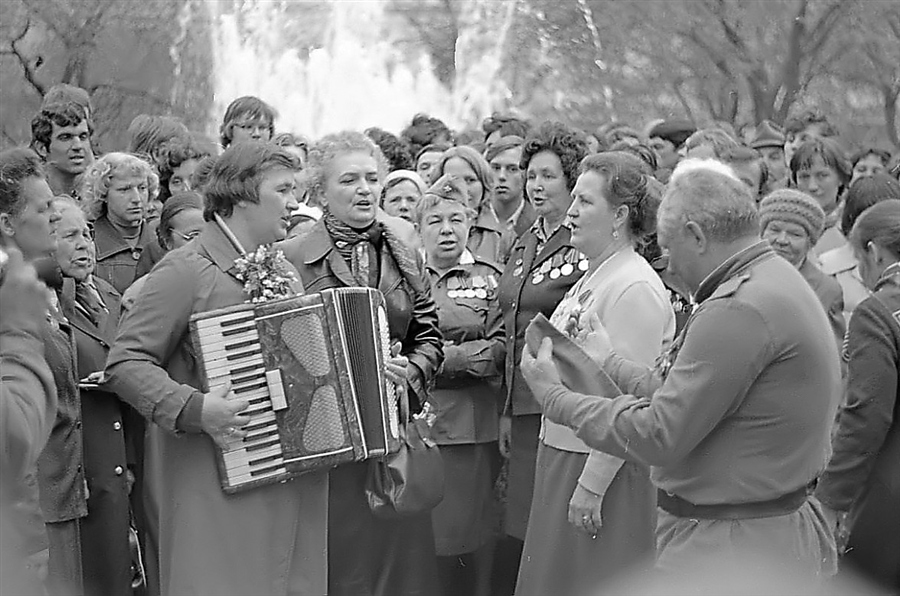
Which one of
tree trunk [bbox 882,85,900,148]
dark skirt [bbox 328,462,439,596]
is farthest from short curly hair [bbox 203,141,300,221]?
tree trunk [bbox 882,85,900,148]

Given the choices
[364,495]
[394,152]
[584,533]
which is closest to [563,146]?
[364,495]

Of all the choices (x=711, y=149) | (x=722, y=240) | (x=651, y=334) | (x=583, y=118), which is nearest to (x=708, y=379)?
(x=722, y=240)

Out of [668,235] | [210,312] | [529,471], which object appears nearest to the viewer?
[668,235]

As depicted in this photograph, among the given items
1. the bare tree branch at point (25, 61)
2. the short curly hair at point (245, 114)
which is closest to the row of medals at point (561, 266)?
the short curly hair at point (245, 114)

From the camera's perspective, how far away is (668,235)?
4.57m

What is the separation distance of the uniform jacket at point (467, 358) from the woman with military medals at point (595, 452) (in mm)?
1254

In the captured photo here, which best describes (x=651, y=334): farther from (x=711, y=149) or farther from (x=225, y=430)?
(x=711, y=149)

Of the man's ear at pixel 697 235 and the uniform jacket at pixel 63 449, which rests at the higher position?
the man's ear at pixel 697 235

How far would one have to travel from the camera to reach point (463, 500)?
7.05 metres

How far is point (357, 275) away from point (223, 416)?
149 cm

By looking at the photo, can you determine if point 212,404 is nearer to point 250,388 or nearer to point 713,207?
point 250,388

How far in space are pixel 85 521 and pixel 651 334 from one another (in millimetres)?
2699

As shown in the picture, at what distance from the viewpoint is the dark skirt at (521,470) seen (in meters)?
6.73

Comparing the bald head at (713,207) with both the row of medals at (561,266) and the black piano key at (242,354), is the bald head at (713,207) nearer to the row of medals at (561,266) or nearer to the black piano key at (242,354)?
the black piano key at (242,354)
